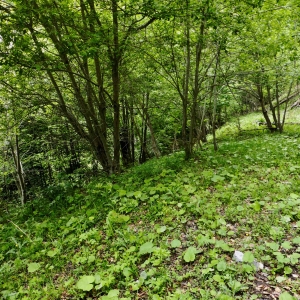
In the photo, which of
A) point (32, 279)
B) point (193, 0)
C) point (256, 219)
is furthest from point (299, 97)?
point (32, 279)

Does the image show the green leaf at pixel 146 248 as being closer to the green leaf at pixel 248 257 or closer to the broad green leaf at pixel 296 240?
the green leaf at pixel 248 257

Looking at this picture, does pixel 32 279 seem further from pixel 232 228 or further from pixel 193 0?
pixel 193 0

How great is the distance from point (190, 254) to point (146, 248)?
542mm

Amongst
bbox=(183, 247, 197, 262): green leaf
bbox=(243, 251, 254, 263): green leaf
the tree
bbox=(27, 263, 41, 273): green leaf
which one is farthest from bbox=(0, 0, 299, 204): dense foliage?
bbox=(243, 251, 254, 263): green leaf

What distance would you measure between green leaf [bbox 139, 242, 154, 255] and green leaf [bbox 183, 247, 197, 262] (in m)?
0.42

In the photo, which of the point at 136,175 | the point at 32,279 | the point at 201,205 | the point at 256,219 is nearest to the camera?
the point at 32,279

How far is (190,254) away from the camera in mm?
2570

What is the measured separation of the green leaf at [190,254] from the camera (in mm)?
2526

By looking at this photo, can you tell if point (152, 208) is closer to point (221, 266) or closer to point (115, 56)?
point (221, 266)

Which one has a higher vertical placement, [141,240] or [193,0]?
[193,0]

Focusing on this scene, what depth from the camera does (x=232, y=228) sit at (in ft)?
10.1

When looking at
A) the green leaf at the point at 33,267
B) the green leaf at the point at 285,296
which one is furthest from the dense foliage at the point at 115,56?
the green leaf at the point at 285,296

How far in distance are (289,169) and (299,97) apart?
503 inches

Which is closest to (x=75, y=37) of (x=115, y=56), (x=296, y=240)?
(x=115, y=56)
